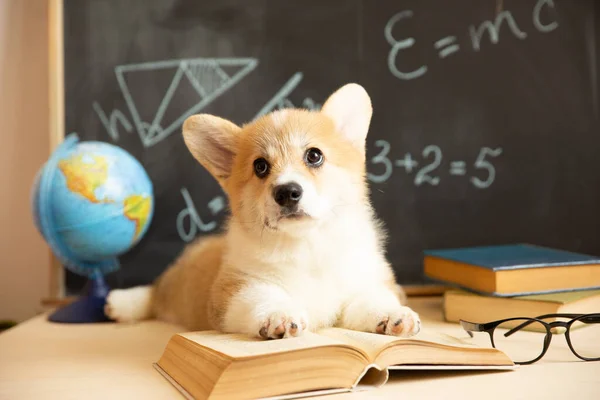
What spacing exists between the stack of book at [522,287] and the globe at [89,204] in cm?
103

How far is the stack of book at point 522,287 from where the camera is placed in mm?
1520

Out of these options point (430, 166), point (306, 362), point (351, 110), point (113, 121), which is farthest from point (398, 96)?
point (306, 362)

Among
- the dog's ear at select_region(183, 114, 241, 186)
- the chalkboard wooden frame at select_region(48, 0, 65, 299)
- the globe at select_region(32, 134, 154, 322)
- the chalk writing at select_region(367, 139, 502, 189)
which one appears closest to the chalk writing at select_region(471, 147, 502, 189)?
the chalk writing at select_region(367, 139, 502, 189)

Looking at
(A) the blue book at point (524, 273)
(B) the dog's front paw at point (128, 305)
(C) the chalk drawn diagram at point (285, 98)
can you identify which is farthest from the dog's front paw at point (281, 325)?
(C) the chalk drawn diagram at point (285, 98)

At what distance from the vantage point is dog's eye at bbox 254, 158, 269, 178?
1.42 metres

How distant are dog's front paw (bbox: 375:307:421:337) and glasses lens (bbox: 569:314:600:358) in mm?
339

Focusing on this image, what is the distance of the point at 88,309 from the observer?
1.88 meters

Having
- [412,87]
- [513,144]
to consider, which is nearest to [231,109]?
[412,87]

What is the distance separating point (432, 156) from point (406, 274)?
0.47 meters

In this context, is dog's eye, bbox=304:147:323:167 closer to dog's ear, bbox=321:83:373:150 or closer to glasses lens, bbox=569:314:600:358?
dog's ear, bbox=321:83:373:150

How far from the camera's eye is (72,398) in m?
1.05

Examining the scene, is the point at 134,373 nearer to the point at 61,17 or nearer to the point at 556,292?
the point at 556,292

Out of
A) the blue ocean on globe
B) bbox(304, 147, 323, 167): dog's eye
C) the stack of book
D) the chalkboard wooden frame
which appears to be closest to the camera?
bbox(304, 147, 323, 167): dog's eye

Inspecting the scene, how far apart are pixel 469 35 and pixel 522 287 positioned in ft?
3.61
